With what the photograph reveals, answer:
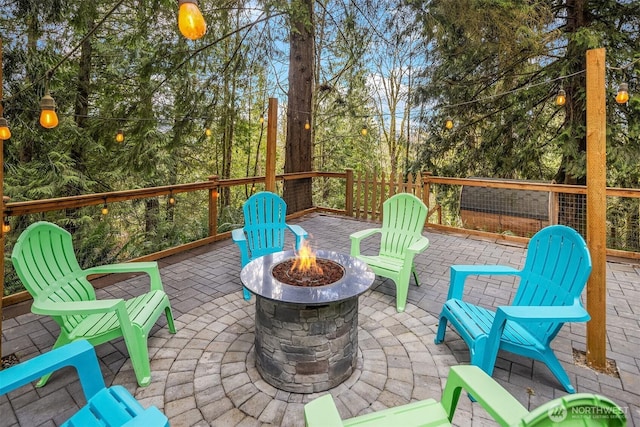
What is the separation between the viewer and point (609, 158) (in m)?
5.14

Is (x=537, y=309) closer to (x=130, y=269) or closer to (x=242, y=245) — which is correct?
(x=242, y=245)

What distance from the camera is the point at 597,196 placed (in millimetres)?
2105

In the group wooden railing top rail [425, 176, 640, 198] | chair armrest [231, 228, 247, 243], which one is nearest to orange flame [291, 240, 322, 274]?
chair armrest [231, 228, 247, 243]

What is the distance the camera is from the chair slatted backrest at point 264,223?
139 inches

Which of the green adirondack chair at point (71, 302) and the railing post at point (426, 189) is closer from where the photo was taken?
the green adirondack chair at point (71, 302)

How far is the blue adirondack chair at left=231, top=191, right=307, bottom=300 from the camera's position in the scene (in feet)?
11.5

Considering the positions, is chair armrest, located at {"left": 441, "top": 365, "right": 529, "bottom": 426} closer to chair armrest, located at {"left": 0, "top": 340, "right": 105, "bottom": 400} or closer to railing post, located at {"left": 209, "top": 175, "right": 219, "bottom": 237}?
chair armrest, located at {"left": 0, "top": 340, "right": 105, "bottom": 400}

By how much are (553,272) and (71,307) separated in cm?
302

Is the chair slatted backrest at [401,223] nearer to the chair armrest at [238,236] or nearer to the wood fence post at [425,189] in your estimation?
the chair armrest at [238,236]

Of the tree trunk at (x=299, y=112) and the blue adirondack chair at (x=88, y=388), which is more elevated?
the tree trunk at (x=299, y=112)

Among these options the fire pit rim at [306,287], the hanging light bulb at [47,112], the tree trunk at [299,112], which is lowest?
the fire pit rim at [306,287]

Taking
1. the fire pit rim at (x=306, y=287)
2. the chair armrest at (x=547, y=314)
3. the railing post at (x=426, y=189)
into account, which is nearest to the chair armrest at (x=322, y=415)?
the fire pit rim at (x=306, y=287)

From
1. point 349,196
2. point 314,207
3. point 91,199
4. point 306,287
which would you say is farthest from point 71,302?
point 314,207

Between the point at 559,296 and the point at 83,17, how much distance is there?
6132 mm
